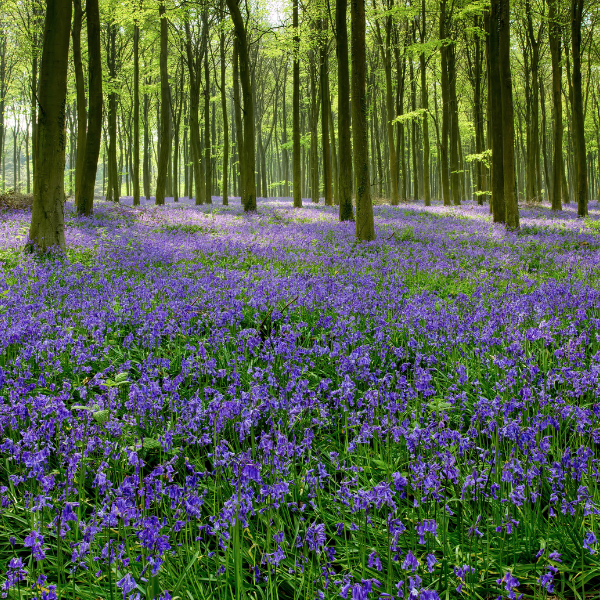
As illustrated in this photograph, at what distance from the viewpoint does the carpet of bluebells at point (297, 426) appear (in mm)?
1926

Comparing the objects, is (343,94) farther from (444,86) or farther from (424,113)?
(444,86)

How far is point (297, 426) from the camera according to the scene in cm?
318

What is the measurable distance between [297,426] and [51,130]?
8.32 metres

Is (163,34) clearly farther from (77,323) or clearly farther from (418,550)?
(418,550)

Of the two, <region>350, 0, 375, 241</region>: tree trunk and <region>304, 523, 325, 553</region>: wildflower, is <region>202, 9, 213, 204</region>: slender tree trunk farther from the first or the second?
<region>304, 523, 325, 553</region>: wildflower

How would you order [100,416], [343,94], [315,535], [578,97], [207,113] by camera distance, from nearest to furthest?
[315,535] → [100,416] → [343,94] → [578,97] → [207,113]

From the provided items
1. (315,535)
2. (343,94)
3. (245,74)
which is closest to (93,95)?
(245,74)

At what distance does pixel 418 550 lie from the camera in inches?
87.0

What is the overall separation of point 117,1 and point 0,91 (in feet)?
88.2

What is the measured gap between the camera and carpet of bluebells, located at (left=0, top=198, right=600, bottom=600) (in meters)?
1.93

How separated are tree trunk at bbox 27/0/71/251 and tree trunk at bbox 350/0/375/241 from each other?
6178mm

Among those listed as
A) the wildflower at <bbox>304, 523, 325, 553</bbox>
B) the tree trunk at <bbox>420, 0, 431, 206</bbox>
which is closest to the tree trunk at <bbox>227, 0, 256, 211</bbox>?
the tree trunk at <bbox>420, 0, 431, 206</bbox>

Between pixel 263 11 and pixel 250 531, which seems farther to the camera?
pixel 263 11

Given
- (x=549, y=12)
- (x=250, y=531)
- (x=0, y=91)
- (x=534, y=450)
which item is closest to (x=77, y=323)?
(x=250, y=531)
